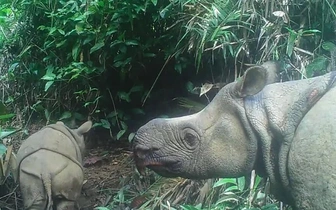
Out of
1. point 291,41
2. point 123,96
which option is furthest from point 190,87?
point 291,41

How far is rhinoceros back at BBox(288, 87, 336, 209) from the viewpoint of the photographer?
6.73 ft

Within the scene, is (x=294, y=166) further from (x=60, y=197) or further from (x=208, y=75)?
(x=208, y=75)

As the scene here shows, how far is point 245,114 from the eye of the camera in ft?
7.73

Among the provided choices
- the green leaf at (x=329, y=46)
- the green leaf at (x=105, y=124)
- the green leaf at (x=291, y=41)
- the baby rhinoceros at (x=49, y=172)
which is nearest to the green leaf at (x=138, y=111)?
A: the green leaf at (x=105, y=124)

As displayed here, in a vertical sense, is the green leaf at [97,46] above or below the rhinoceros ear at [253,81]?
below

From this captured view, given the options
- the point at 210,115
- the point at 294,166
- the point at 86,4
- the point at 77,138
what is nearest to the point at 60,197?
the point at 77,138

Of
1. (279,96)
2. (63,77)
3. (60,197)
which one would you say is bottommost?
(60,197)

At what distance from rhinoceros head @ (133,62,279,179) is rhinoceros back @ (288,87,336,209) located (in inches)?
8.4

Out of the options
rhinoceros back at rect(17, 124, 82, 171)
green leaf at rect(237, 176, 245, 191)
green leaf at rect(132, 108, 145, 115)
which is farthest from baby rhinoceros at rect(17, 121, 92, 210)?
green leaf at rect(237, 176, 245, 191)

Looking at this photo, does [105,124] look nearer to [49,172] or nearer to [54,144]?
[54,144]

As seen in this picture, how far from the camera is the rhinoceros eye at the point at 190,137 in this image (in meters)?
2.42

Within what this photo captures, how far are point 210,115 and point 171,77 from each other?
10.7 ft

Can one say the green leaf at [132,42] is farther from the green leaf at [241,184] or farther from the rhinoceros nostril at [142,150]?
the rhinoceros nostril at [142,150]

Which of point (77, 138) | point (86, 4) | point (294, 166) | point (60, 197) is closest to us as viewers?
point (294, 166)
